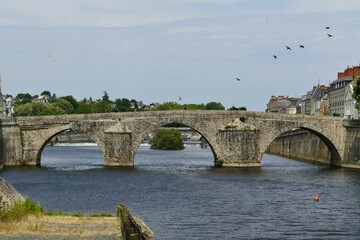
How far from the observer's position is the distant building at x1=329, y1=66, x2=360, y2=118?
9012 centimetres

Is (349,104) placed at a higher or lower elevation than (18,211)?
higher

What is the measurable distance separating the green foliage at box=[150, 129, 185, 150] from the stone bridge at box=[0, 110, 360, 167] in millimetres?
44649

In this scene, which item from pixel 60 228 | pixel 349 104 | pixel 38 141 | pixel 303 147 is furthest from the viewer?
pixel 349 104

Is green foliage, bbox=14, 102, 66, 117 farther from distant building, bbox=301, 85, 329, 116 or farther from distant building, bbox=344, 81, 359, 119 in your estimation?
distant building, bbox=344, 81, 359, 119

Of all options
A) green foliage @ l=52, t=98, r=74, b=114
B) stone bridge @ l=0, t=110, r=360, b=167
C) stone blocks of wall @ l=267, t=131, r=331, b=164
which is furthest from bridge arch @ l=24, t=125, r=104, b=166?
green foliage @ l=52, t=98, r=74, b=114

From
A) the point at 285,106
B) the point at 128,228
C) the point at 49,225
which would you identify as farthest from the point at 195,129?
the point at 285,106

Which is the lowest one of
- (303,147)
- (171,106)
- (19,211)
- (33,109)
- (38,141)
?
(19,211)

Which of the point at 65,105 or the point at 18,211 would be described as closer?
the point at 18,211

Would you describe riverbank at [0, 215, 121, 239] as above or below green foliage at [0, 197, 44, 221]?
below

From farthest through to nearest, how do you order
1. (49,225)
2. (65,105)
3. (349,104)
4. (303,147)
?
(65,105) → (349,104) → (303,147) → (49,225)

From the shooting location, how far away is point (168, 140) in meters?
110

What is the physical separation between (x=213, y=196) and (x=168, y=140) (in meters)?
65.8

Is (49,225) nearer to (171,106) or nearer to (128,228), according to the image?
(128,228)

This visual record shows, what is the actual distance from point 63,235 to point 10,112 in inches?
4423
